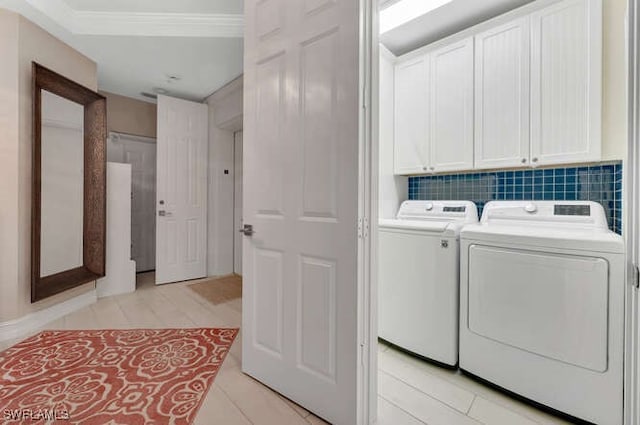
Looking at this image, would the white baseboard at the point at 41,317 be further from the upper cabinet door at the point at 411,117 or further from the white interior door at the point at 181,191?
the upper cabinet door at the point at 411,117

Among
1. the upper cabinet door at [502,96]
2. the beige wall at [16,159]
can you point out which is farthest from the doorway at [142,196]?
the upper cabinet door at [502,96]

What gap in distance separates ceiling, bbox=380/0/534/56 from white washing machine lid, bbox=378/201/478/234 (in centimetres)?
136

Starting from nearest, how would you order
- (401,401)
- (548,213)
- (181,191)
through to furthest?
(401,401), (548,213), (181,191)

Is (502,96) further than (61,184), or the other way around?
(61,184)

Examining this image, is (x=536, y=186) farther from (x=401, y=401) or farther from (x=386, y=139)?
(x=401, y=401)

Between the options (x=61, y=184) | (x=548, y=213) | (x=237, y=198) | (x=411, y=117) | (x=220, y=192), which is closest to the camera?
(x=548, y=213)

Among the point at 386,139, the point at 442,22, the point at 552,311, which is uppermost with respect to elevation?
the point at 442,22

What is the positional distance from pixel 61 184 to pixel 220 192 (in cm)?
174

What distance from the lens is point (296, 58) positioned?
145 cm

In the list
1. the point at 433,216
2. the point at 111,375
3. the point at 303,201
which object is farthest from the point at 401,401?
the point at 111,375

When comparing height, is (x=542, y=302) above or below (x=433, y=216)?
below

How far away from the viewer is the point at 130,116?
380 cm

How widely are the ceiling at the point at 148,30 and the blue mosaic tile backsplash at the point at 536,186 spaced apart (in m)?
2.18

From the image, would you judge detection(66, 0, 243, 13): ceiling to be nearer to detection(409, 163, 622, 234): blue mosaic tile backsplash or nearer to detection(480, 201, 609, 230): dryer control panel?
detection(409, 163, 622, 234): blue mosaic tile backsplash
